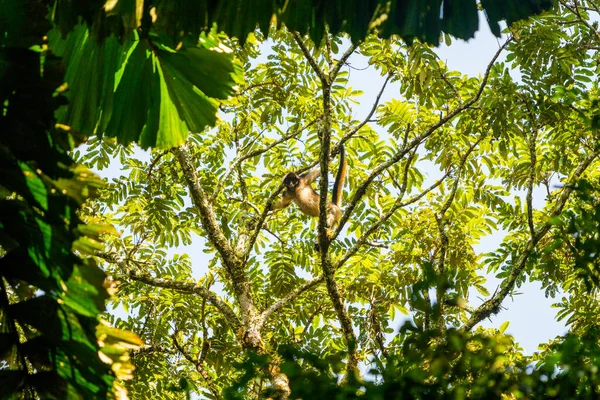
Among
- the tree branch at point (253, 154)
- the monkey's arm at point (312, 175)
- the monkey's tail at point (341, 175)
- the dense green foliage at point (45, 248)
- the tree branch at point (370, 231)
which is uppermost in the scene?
the monkey's arm at point (312, 175)

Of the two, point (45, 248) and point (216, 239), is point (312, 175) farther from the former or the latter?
point (45, 248)

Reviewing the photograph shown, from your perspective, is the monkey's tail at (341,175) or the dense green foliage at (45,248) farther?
the monkey's tail at (341,175)

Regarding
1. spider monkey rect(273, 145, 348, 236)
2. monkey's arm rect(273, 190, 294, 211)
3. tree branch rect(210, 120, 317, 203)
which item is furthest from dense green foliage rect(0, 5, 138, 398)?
monkey's arm rect(273, 190, 294, 211)

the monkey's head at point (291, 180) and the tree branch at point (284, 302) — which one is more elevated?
the monkey's head at point (291, 180)

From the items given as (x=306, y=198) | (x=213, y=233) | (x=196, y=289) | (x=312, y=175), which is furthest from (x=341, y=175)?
(x=312, y=175)

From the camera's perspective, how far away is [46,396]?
6.37 feet

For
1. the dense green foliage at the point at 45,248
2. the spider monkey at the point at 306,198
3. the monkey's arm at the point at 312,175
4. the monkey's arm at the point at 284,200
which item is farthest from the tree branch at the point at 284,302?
the monkey's arm at the point at 312,175

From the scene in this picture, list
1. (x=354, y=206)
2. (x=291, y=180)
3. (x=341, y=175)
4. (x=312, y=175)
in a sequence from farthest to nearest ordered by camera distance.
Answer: (x=312, y=175) < (x=291, y=180) < (x=341, y=175) < (x=354, y=206)

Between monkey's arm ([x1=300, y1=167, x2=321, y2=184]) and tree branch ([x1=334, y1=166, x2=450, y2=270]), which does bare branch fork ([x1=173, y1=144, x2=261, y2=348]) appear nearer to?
tree branch ([x1=334, y1=166, x2=450, y2=270])

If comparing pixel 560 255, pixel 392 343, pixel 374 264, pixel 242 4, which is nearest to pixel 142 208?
pixel 374 264

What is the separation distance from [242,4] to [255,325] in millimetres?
4528

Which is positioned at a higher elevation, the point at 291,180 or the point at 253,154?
the point at 291,180

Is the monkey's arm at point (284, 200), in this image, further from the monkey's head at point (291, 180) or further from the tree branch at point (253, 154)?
the tree branch at point (253, 154)

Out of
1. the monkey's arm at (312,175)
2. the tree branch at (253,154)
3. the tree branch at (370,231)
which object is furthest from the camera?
the monkey's arm at (312,175)
